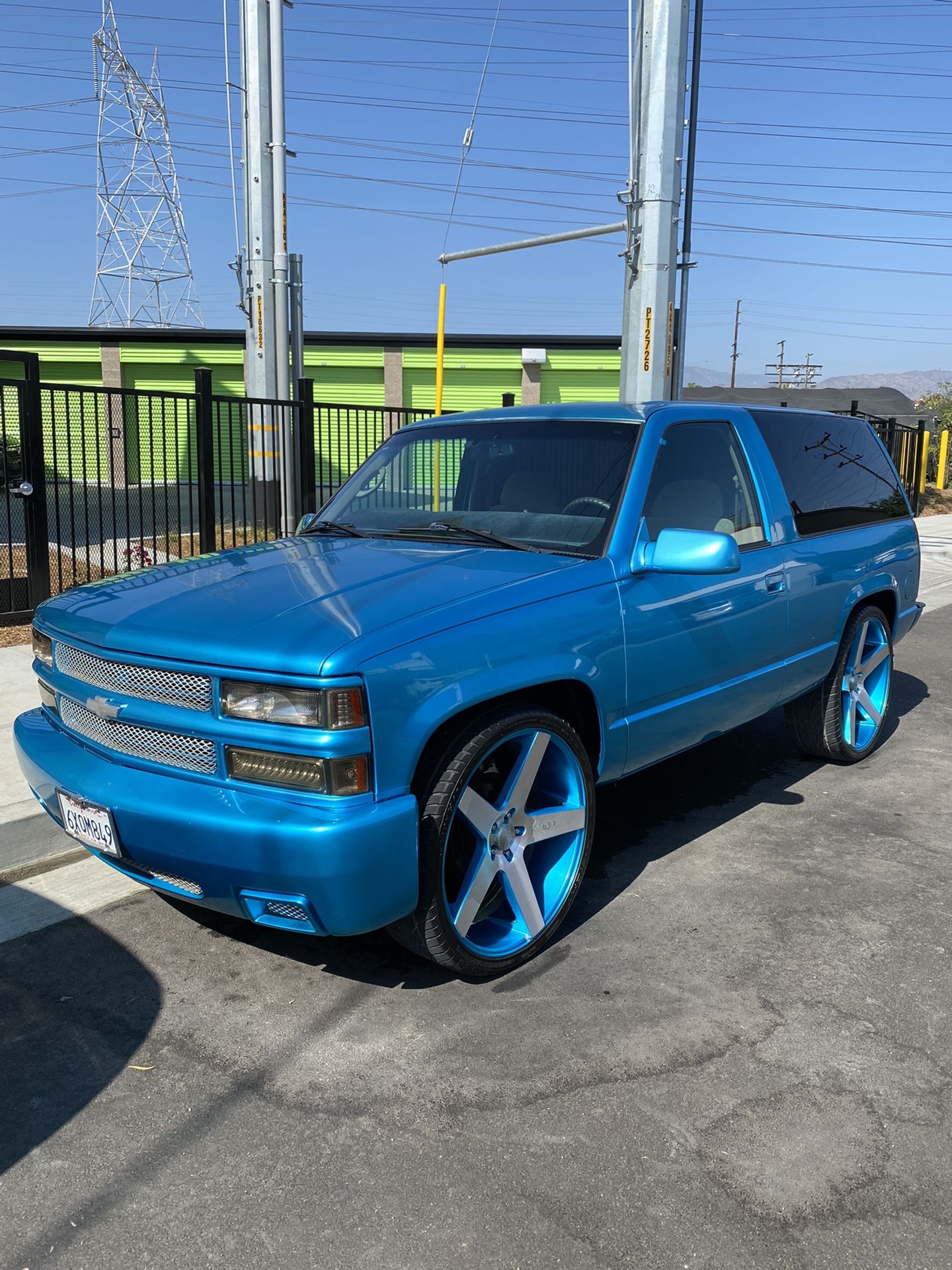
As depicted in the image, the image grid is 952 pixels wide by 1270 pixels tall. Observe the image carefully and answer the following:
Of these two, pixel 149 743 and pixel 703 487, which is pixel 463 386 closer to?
Answer: pixel 703 487

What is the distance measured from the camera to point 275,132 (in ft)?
41.9

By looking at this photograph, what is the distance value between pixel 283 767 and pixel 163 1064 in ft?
2.98

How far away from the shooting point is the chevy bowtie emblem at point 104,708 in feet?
10.2

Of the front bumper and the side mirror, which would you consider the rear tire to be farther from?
the front bumper

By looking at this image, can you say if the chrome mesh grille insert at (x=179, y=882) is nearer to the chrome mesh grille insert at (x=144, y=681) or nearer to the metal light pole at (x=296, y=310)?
the chrome mesh grille insert at (x=144, y=681)

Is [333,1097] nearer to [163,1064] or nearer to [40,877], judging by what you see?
[163,1064]

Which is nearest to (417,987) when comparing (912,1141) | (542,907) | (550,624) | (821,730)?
(542,907)

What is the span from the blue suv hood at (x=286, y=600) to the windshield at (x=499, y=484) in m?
0.19

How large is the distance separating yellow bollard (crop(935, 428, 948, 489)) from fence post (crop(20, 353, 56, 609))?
2665 centimetres

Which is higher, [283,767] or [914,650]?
[283,767]

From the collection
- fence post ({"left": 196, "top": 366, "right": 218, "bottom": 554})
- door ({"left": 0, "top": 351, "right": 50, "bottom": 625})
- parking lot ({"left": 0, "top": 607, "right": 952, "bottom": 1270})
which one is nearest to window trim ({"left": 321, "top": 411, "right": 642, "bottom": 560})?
parking lot ({"left": 0, "top": 607, "right": 952, "bottom": 1270})

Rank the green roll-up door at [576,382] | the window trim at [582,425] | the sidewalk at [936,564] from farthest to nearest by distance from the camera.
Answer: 1. the green roll-up door at [576,382]
2. the sidewalk at [936,564]
3. the window trim at [582,425]

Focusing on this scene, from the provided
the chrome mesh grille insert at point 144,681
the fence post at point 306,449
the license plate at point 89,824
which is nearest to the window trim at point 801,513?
the chrome mesh grille insert at point 144,681

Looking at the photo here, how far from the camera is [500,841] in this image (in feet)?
10.7
